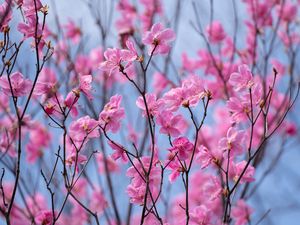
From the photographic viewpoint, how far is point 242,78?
263 centimetres

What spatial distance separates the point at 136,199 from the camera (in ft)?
8.23

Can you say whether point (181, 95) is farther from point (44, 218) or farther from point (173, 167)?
point (44, 218)

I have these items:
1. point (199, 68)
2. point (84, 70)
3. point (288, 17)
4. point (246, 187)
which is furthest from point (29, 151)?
point (288, 17)

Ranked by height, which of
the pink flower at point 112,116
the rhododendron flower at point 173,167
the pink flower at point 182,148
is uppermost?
the pink flower at point 112,116

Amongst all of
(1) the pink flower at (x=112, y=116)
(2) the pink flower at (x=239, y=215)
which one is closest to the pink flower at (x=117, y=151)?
(1) the pink flower at (x=112, y=116)

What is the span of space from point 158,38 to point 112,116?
47cm

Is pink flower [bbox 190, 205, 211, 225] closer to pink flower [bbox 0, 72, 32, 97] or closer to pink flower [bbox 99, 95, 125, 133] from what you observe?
pink flower [bbox 99, 95, 125, 133]

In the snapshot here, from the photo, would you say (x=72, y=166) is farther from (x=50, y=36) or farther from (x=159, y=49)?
(x=50, y=36)

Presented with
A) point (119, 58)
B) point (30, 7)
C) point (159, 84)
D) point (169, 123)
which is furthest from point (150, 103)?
point (159, 84)

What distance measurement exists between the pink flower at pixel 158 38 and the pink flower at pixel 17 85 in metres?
0.63

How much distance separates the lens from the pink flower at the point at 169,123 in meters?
2.53

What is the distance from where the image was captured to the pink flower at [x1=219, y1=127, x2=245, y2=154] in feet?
8.51

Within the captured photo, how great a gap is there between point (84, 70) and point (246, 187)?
8.09ft

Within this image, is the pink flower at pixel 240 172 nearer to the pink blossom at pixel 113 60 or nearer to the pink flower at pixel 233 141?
the pink flower at pixel 233 141
